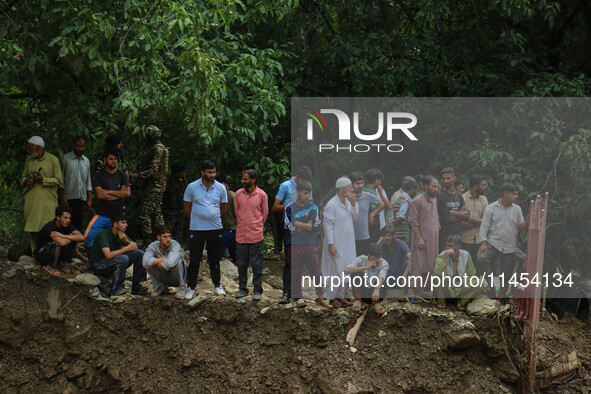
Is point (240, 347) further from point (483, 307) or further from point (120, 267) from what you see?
point (483, 307)

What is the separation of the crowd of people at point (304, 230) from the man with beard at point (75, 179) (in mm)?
12

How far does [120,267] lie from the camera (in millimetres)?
8359

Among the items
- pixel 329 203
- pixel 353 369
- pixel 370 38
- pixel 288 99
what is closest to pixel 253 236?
pixel 329 203

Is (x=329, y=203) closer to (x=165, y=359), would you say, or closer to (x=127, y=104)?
(x=127, y=104)

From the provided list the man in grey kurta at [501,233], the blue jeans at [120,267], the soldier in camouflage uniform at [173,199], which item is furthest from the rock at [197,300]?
the man in grey kurta at [501,233]

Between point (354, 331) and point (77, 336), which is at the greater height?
point (354, 331)

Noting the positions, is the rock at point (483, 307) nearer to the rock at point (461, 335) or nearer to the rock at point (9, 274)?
the rock at point (461, 335)

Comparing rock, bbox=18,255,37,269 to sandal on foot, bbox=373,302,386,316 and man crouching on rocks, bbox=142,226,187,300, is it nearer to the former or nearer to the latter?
man crouching on rocks, bbox=142,226,187,300

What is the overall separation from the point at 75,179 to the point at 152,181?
2.98 ft

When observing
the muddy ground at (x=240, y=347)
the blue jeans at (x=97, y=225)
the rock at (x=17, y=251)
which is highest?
the blue jeans at (x=97, y=225)

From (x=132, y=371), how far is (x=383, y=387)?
2.91 metres

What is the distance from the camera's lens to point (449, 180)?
7.65 m

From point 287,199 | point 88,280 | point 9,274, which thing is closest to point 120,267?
point 88,280

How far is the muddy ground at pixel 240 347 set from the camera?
8273 millimetres
